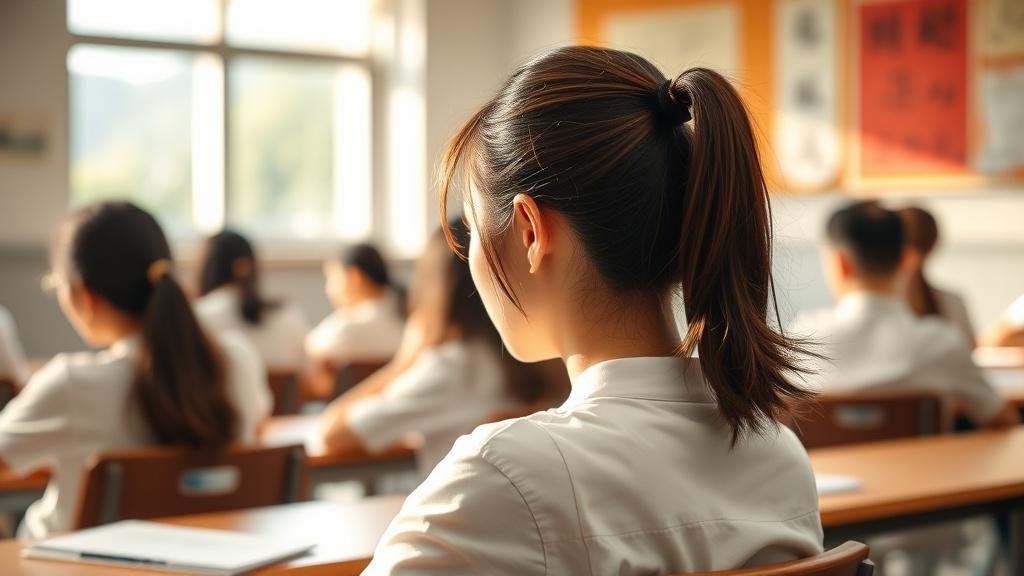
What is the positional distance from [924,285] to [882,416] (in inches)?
58.4

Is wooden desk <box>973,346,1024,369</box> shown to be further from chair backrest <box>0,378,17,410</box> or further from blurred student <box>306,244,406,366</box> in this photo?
chair backrest <box>0,378,17,410</box>

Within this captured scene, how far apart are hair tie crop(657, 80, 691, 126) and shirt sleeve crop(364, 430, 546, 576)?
0.34m

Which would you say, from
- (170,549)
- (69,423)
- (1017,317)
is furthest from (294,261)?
(170,549)

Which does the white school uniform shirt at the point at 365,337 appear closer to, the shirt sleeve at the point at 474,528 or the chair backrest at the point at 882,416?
the chair backrest at the point at 882,416

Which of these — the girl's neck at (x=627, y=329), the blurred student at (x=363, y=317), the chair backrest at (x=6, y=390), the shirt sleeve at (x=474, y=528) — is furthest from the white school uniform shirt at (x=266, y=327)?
the shirt sleeve at (x=474, y=528)

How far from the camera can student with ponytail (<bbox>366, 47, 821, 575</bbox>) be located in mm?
1053

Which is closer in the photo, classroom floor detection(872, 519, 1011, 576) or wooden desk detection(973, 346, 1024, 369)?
classroom floor detection(872, 519, 1011, 576)

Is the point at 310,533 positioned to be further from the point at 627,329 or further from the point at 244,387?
the point at 244,387

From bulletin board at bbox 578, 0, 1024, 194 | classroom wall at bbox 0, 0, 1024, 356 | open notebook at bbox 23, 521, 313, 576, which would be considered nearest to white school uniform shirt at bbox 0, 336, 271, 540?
open notebook at bbox 23, 521, 313, 576

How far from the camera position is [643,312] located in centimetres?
117

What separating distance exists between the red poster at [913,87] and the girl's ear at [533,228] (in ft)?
18.4

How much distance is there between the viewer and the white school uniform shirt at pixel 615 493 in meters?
1.00

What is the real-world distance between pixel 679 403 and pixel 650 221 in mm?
164

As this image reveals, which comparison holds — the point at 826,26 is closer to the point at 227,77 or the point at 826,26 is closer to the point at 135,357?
the point at 227,77
